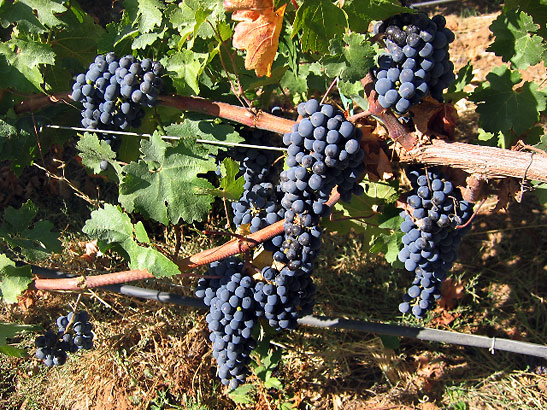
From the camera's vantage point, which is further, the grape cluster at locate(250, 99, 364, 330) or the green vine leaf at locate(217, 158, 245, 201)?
the green vine leaf at locate(217, 158, 245, 201)

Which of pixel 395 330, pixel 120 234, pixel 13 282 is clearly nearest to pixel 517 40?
pixel 395 330

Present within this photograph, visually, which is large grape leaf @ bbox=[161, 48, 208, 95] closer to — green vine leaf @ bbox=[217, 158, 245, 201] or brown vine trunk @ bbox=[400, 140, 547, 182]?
green vine leaf @ bbox=[217, 158, 245, 201]

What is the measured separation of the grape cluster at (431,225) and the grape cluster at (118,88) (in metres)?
1.16

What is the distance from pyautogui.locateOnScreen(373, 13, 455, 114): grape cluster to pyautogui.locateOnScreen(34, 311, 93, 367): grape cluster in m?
1.81

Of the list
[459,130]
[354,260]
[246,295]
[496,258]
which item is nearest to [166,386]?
[246,295]

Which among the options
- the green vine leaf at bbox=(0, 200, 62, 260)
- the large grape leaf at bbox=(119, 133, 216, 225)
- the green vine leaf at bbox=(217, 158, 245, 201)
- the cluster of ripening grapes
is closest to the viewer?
the cluster of ripening grapes

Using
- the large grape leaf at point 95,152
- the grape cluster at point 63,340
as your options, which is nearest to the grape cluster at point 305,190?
the large grape leaf at point 95,152

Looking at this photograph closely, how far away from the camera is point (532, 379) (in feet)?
9.86

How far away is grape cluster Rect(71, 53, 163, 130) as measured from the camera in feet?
6.50

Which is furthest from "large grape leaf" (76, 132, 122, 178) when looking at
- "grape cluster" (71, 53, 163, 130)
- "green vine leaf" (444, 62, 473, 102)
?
"green vine leaf" (444, 62, 473, 102)

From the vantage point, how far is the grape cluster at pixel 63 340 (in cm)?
243

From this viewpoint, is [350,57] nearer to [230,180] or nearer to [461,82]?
[230,180]

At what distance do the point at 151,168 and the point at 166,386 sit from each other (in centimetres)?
163

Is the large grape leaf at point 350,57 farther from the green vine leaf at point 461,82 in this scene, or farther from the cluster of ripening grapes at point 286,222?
the green vine leaf at point 461,82
